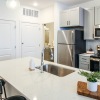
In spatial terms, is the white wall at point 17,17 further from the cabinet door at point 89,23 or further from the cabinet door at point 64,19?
the cabinet door at point 89,23

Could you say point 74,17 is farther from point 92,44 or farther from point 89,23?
point 92,44

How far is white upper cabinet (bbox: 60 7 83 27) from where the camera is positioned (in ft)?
13.6

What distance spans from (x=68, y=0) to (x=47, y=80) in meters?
3.57

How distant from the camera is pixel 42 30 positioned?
5859 millimetres

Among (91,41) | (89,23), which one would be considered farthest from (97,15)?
(91,41)

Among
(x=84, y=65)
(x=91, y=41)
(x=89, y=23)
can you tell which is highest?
(x=89, y=23)

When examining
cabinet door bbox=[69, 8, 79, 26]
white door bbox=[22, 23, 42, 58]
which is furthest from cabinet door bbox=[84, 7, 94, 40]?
white door bbox=[22, 23, 42, 58]

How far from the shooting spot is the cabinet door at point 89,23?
4.00 m

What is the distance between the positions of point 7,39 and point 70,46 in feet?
7.90

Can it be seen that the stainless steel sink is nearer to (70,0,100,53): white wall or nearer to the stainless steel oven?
the stainless steel oven

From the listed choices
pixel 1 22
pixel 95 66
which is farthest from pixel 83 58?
pixel 1 22

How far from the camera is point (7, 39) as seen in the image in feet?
15.6

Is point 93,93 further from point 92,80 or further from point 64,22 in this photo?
point 64,22

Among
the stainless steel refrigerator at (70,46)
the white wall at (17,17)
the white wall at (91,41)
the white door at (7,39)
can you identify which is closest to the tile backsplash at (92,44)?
the white wall at (91,41)
